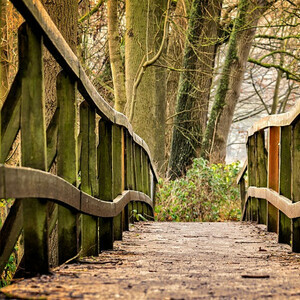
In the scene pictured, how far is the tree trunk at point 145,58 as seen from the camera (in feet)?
45.1

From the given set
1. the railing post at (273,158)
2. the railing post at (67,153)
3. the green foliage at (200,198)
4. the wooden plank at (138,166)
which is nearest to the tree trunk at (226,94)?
the green foliage at (200,198)

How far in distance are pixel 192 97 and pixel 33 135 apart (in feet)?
43.5

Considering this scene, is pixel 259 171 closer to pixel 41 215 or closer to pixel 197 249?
pixel 197 249

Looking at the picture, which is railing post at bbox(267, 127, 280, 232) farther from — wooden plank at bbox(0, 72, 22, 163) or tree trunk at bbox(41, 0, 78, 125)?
wooden plank at bbox(0, 72, 22, 163)

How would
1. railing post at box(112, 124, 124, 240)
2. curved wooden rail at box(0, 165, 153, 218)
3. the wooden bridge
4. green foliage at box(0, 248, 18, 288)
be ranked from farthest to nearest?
railing post at box(112, 124, 124, 240), green foliage at box(0, 248, 18, 288), the wooden bridge, curved wooden rail at box(0, 165, 153, 218)

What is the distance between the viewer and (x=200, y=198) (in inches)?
464

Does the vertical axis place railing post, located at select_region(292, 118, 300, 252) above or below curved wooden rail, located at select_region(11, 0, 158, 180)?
below

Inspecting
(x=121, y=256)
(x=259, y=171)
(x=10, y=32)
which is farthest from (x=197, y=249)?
(x=10, y=32)

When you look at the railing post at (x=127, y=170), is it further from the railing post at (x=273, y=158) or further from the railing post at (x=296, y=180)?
the railing post at (x=296, y=180)

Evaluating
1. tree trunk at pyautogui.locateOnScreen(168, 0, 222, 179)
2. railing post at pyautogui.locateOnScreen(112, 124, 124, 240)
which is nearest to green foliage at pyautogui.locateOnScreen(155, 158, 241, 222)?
tree trunk at pyautogui.locateOnScreen(168, 0, 222, 179)

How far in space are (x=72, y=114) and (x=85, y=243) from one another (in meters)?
1.02

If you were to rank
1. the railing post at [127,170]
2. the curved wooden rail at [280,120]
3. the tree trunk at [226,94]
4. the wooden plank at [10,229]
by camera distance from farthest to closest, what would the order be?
the tree trunk at [226,94] → the railing post at [127,170] → the curved wooden rail at [280,120] → the wooden plank at [10,229]

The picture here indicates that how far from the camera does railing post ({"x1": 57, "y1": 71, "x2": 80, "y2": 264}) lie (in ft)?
10.9

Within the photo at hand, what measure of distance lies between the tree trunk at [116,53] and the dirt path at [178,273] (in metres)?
7.37
